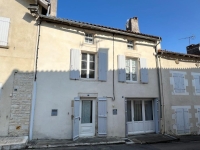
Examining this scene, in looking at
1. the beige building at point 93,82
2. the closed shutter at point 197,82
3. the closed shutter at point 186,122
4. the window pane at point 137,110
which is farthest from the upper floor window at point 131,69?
the closed shutter at point 197,82

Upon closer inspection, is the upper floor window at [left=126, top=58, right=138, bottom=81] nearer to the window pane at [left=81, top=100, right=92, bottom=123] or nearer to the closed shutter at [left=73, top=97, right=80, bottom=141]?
the window pane at [left=81, top=100, right=92, bottom=123]

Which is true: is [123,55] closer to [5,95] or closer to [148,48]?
[148,48]

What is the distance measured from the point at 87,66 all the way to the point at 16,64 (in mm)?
3252

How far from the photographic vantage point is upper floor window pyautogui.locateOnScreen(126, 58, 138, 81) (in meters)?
8.75

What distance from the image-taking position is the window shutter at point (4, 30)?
6651 mm

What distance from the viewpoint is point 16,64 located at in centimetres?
665

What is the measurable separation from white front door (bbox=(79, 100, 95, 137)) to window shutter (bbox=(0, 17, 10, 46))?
4.41m

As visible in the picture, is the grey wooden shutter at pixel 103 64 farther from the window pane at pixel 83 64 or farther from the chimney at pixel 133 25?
the chimney at pixel 133 25

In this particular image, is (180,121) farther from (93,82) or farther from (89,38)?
(89,38)

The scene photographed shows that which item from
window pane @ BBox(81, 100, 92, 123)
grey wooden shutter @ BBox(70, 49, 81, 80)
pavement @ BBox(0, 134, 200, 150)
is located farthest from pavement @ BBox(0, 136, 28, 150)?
grey wooden shutter @ BBox(70, 49, 81, 80)

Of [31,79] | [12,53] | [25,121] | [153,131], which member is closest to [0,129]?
[25,121]

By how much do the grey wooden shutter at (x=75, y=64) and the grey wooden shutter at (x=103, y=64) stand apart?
1.13m

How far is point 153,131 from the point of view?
348 inches

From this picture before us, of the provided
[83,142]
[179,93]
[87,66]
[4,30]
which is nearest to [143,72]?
[179,93]
